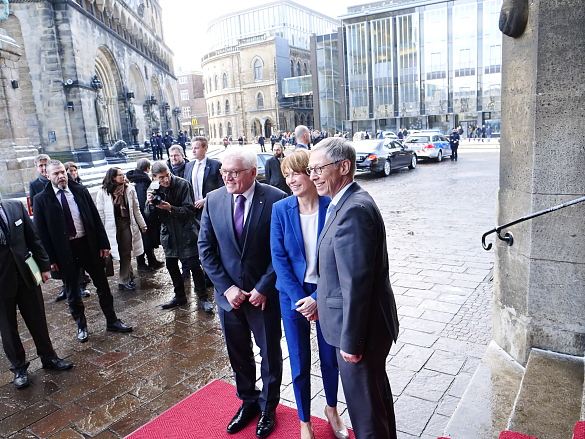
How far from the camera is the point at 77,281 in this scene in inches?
199

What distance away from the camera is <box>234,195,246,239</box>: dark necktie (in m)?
3.32

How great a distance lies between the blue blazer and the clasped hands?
21cm

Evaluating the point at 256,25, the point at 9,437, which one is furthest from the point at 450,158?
the point at 256,25

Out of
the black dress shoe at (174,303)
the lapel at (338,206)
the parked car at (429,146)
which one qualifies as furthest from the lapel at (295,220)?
the parked car at (429,146)

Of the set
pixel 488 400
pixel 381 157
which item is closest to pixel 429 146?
pixel 381 157

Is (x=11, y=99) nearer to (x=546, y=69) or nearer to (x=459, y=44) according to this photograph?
(x=546, y=69)

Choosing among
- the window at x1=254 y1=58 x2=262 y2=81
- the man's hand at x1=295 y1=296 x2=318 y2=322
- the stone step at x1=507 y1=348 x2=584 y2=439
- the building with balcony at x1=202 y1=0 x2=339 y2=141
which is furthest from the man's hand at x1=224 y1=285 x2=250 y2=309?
the window at x1=254 y1=58 x2=262 y2=81

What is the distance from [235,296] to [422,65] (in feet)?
182

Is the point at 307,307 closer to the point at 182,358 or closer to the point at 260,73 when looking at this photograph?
the point at 182,358

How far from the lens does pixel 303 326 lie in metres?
3.04

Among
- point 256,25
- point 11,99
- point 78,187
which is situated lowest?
point 78,187

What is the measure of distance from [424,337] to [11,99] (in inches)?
470

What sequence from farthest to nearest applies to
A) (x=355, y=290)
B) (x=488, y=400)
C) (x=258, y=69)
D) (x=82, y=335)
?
(x=258, y=69) → (x=82, y=335) → (x=488, y=400) → (x=355, y=290)

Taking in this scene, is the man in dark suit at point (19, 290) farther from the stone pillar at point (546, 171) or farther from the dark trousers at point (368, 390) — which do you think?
the stone pillar at point (546, 171)
